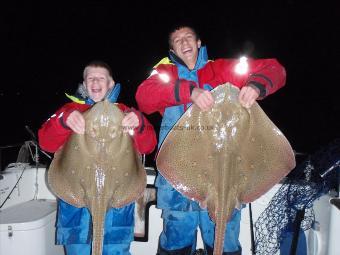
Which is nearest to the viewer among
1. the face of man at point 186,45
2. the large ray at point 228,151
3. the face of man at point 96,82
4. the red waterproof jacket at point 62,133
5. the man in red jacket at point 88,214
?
the large ray at point 228,151

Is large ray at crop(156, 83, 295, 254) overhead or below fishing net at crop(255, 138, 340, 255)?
overhead

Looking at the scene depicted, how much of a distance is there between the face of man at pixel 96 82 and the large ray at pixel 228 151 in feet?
3.26

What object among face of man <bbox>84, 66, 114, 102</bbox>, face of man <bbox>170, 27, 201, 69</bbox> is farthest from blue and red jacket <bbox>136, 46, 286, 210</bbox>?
face of man <bbox>84, 66, 114, 102</bbox>

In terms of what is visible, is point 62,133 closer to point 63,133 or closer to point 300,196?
point 63,133

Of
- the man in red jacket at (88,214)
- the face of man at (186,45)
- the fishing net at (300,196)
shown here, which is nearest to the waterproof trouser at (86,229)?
the man in red jacket at (88,214)

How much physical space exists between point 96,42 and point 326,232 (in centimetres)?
13521

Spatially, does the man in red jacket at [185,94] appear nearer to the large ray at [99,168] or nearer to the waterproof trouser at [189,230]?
the waterproof trouser at [189,230]

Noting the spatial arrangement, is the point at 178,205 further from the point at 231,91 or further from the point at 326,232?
the point at 326,232

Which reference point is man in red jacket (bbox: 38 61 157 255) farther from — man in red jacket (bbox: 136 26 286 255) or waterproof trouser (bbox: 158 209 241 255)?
waterproof trouser (bbox: 158 209 241 255)

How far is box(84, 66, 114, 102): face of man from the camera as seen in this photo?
3.69 meters

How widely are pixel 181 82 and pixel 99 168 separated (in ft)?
3.62

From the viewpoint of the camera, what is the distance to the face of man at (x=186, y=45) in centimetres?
382

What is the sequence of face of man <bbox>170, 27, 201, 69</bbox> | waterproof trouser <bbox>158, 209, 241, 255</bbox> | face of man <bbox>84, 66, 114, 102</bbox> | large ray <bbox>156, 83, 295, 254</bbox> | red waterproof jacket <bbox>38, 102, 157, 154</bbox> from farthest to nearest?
1. face of man <bbox>170, 27, 201, 69</bbox>
2. face of man <bbox>84, 66, 114, 102</bbox>
3. waterproof trouser <bbox>158, 209, 241, 255</bbox>
4. red waterproof jacket <bbox>38, 102, 157, 154</bbox>
5. large ray <bbox>156, 83, 295, 254</bbox>

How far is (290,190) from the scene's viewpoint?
12.4 feet
